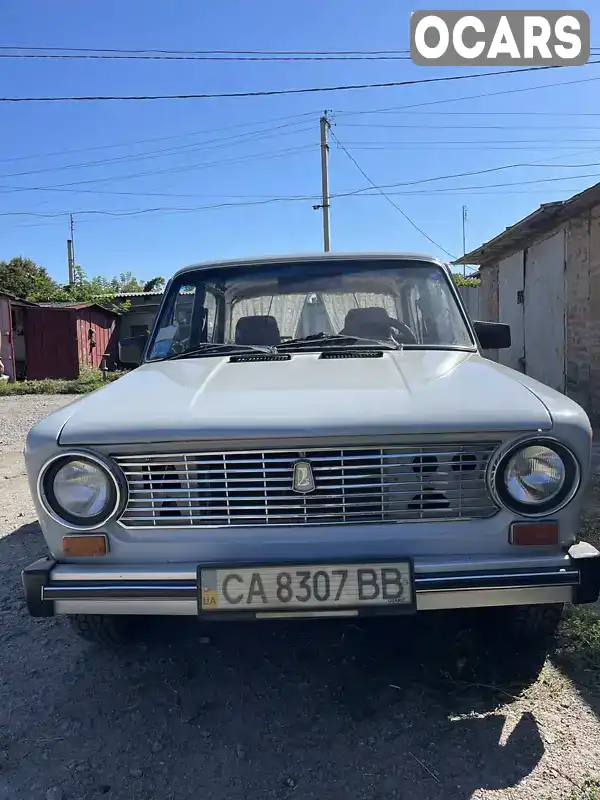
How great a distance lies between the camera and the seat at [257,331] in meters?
3.34

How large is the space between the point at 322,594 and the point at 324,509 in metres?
0.28

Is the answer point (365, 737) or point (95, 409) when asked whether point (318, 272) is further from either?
point (365, 737)

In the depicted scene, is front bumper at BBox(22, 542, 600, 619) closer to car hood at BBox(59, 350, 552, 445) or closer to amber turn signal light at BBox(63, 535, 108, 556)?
amber turn signal light at BBox(63, 535, 108, 556)

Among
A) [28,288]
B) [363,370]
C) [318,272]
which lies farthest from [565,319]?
[28,288]

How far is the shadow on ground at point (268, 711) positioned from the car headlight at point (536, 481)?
0.82 m

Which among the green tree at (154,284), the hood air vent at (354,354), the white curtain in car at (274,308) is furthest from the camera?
the green tree at (154,284)

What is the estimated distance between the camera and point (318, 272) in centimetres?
353

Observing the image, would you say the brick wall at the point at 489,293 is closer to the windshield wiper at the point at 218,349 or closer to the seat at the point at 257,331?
the seat at the point at 257,331

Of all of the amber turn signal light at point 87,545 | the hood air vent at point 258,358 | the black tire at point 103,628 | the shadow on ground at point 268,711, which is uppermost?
the hood air vent at point 258,358

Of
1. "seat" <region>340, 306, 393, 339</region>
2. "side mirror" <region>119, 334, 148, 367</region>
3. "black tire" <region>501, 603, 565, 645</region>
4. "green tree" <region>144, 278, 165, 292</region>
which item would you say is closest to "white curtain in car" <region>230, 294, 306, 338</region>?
"seat" <region>340, 306, 393, 339</region>

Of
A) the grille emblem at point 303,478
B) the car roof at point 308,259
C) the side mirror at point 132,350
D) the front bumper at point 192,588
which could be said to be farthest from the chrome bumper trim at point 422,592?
the car roof at point 308,259

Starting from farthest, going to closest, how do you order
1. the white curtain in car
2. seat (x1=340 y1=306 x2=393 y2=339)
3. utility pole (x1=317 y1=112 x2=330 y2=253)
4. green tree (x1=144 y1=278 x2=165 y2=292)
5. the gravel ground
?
1. green tree (x1=144 y1=278 x2=165 y2=292)
2. utility pole (x1=317 y1=112 x2=330 y2=253)
3. the white curtain in car
4. seat (x1=340 y1=306 x2=393 y2=339)
5. the gravel ground

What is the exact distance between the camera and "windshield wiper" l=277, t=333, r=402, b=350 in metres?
3.14

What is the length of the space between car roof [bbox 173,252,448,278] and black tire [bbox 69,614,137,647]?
6.33 feet
